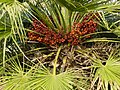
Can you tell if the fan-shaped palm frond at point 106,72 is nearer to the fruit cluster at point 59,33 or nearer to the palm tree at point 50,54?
the palm tree at point 50,54

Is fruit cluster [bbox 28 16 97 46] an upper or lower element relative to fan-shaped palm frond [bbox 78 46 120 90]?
upper

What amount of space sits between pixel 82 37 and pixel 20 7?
0.57m

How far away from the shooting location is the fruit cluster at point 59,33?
7.34 feet

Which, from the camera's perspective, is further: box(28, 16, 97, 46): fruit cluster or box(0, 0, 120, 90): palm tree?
box(28, 16, 97, 46): fruit cluster

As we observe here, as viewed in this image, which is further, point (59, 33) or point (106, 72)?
point (59, 33)

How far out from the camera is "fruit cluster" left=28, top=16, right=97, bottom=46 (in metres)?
2.24

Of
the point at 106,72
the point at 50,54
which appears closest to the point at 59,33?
the point at 50,54

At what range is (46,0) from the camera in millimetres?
2332

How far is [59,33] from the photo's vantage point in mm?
2271

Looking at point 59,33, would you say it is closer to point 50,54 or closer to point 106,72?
point 50,54

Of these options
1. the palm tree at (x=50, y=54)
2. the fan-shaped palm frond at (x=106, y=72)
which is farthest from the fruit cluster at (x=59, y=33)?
the fan-shaped palm frond at (x=106, y=72)

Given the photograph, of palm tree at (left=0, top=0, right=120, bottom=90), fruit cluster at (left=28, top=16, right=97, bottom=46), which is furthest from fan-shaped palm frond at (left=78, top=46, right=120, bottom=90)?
fruit cluster at (left=28, top=16, right=97, bottom=46)

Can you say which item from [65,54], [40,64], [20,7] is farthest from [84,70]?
[20,7]

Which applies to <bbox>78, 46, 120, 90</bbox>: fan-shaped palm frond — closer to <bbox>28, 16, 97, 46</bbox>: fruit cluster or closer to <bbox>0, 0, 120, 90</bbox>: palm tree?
<bbox>0, 0, 120, 90</bbox>: palm tree
